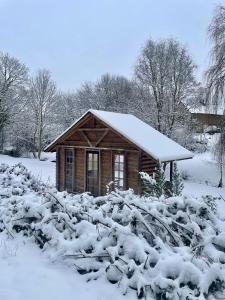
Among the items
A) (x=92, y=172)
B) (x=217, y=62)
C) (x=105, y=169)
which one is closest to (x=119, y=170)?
(x=105, y=169)

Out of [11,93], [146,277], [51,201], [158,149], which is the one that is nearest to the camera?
[146,277]

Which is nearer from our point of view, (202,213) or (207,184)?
(202,213)

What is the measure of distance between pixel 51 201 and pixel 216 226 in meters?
2.60

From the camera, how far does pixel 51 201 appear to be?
19.0 ft

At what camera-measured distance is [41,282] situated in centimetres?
438

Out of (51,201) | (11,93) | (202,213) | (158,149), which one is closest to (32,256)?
(51,201)

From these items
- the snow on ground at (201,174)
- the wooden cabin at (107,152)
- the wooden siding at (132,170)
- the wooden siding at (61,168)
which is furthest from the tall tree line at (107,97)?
the wooden siding at (132,170)

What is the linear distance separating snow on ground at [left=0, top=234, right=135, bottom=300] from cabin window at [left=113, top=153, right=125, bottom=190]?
936 cm

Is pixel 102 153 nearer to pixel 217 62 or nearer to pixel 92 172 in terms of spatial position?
pixel 92 172

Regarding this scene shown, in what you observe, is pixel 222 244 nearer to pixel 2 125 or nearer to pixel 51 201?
pixel 51 201

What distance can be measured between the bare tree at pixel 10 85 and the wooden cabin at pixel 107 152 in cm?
1949

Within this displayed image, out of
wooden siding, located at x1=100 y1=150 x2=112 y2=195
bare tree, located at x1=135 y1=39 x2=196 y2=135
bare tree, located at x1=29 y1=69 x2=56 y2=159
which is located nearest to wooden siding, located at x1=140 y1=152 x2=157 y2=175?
wooden siding, located at x1=100 y1=150 x2=112 y2=195

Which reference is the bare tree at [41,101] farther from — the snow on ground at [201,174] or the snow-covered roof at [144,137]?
the snow-covered roof at [144,137]

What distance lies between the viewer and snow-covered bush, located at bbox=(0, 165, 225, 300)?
3.91 metres
